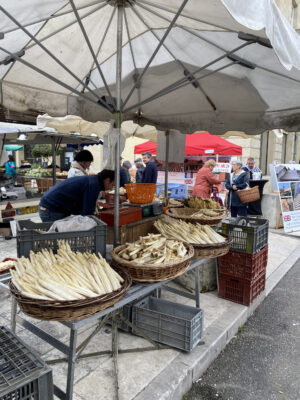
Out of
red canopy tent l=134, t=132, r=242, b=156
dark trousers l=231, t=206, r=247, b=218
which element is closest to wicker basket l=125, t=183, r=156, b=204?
dark trousers l=231, t=206, r=247, b=218

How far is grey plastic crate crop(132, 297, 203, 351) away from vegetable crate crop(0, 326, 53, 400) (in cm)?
174

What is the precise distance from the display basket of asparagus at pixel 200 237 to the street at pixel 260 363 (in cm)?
122

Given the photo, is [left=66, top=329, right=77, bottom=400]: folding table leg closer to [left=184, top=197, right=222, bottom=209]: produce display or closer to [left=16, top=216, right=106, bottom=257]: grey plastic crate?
[left=16, top=216, right=106, bottom=257]: grey plastic crate

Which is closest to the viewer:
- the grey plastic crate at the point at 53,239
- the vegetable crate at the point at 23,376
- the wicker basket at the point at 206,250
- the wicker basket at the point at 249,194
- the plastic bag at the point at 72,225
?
the vegetable crate at the point at 23,376

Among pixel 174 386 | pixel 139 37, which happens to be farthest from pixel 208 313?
pixel 139 37

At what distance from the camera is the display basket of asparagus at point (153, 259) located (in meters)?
2.43

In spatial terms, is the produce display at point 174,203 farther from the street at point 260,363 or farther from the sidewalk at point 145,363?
the street at point 260,363

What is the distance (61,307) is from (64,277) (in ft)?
0.95

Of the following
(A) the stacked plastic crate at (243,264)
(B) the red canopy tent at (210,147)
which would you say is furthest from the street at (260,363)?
(B) the red canopy tent at (210,147)

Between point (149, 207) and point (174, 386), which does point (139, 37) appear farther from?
point (174, 386)

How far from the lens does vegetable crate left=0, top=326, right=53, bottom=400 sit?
4.28 ft

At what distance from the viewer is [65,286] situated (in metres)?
1.93

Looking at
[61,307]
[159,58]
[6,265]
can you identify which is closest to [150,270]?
[61,307]

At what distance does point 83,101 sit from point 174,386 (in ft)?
12.5
